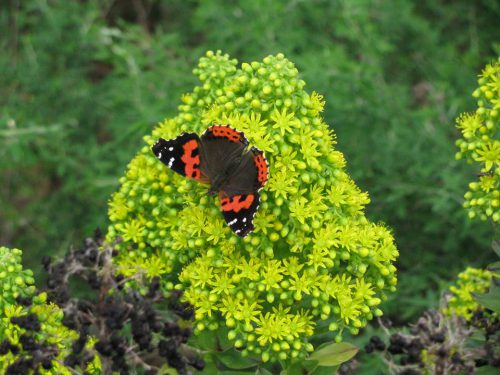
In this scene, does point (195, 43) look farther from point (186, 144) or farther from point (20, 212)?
point (186, 144)

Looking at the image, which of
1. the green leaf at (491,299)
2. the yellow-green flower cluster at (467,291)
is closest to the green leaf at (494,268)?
the green leaf at (491,299)

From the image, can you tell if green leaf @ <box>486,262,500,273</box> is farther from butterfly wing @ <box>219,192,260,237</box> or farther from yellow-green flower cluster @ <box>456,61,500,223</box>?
butterfly wing @ <box>219,192,260,237</box>

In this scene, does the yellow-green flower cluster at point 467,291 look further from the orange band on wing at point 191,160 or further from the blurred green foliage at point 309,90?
the orange band on wing at point 191,160

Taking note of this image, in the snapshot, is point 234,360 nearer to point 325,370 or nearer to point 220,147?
point 325,370

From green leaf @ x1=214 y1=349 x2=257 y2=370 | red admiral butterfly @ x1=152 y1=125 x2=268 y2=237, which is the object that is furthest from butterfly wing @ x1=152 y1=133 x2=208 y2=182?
green leaf @ x1=214 y1=349 x2=257 y2=370

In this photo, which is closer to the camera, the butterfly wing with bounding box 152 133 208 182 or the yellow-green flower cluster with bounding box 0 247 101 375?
the yellow-green flower cluster with bounding box 0 247 101 375
